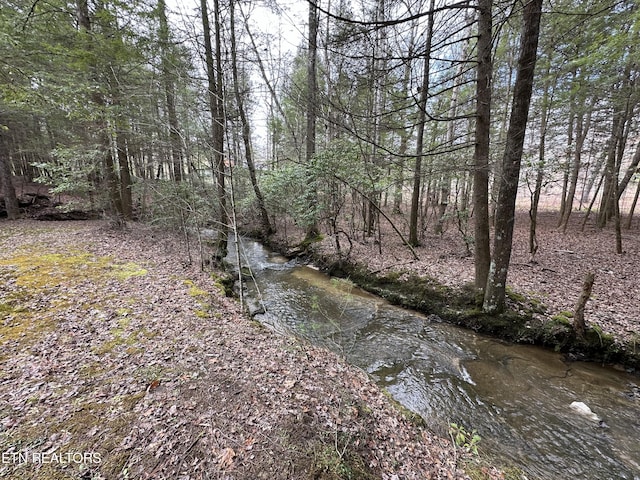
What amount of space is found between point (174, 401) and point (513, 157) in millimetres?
6974

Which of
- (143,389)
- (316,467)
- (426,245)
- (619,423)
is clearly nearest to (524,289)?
(619,423)

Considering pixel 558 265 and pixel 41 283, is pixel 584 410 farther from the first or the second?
pixel 41 283

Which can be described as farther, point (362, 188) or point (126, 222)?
point (126, 222)

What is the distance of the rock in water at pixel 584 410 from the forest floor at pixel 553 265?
192cm

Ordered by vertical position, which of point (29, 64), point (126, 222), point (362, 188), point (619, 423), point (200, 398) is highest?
point (29, 64)

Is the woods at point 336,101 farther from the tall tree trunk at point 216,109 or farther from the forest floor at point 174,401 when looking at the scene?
the forest floor at point 174,401

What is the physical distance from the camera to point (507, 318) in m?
5.99

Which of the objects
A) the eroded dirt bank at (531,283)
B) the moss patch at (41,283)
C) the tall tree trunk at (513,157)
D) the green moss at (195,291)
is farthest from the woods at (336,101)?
the moss patch at (41,283)

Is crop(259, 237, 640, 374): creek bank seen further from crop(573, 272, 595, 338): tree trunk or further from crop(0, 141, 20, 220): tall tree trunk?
crop(0, 141, 20, 220): tall tree trunk

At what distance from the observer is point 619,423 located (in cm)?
394

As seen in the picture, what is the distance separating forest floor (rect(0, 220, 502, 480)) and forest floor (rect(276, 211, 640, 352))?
191 inches

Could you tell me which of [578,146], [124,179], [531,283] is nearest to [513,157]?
[531,283]

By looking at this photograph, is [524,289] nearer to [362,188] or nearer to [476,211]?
[476,211]

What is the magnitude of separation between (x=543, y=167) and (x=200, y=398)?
386 inches
